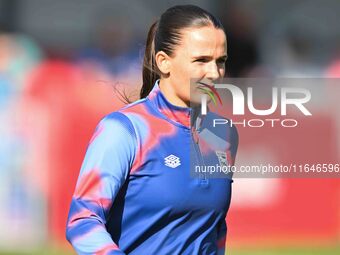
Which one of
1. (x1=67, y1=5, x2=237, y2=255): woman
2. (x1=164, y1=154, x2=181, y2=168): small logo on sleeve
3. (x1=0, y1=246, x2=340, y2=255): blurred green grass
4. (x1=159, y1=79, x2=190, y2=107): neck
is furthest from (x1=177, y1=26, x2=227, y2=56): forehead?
(x1=0, y1=246, x2=340, y2=255): blurred green grass

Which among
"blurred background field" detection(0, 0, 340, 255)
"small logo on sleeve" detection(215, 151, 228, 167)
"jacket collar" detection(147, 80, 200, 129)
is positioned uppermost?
"jacket collar" detection(147, 80, 200, 129)

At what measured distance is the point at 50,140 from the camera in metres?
7.15

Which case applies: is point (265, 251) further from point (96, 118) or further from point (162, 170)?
point (162, 170)

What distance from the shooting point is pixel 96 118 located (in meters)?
7.29

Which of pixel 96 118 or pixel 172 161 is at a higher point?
pixel 172 161

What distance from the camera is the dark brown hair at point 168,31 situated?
271 cm

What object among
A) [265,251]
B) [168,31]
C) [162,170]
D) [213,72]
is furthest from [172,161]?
[265,251]

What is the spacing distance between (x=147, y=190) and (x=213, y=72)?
1.34 feet

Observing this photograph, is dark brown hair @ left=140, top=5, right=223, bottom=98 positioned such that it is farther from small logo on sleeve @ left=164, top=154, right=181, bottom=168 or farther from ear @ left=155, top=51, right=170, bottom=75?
small logo on sleeve @ left=164, top=154, right=181, bottom=168

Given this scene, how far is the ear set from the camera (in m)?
2.74

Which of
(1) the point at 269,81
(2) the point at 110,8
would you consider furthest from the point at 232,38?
(2) the point at 110,8

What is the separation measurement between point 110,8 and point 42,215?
76.0 inches

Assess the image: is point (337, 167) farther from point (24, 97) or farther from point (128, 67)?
point (24, 97)

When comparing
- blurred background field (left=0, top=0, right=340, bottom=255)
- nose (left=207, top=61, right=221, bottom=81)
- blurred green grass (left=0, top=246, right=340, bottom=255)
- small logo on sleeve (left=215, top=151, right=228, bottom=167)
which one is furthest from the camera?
blurred background field (left=0, top=0, right=340, bottom=255)
